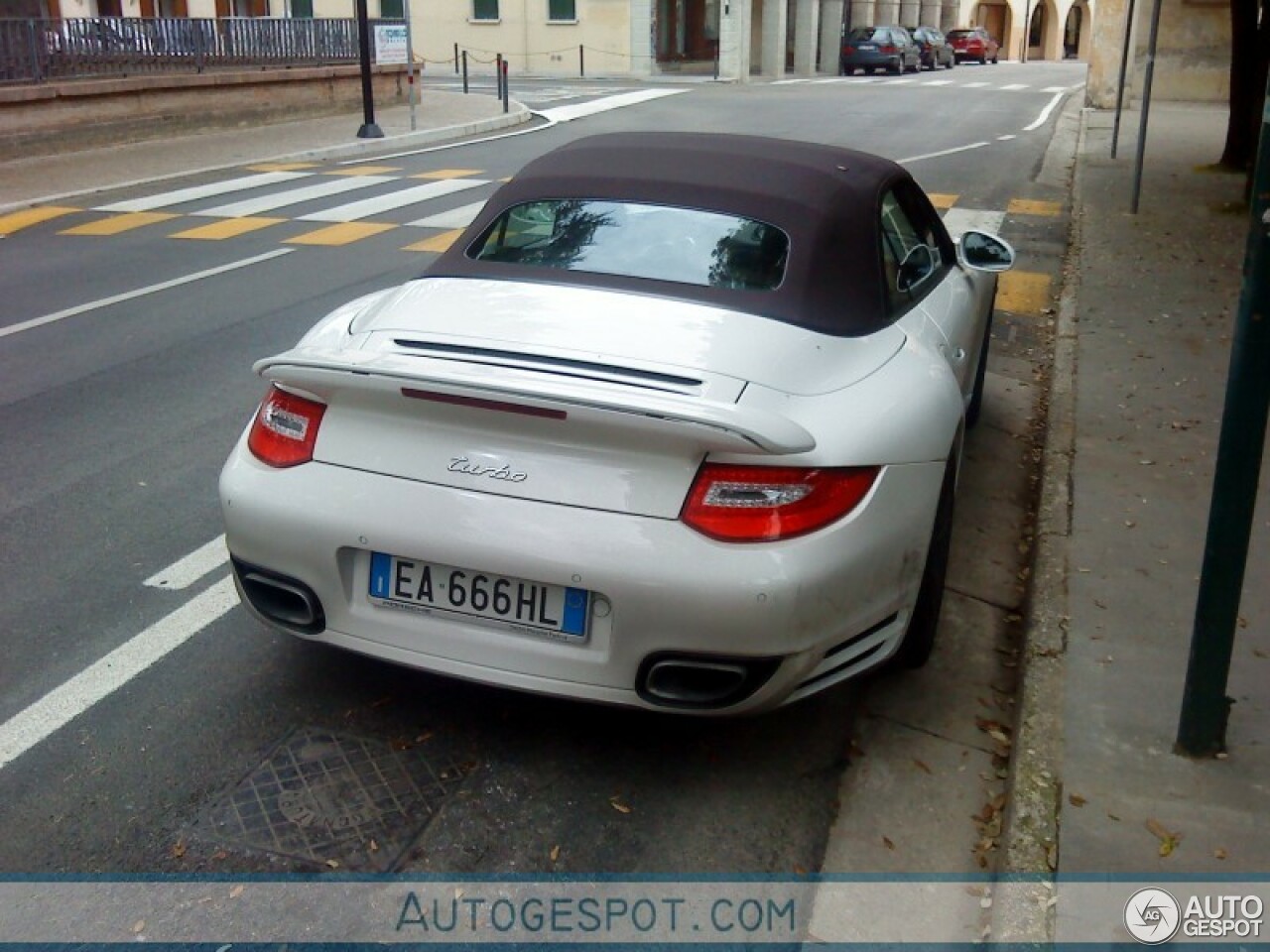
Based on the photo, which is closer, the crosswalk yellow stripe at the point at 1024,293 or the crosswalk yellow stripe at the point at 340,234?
the crosswalk yellow stripe at the point at 1024,293

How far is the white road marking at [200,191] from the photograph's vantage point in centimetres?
1501

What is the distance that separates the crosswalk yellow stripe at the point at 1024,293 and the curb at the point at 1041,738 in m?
3.76

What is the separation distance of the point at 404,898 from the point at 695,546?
1.10m

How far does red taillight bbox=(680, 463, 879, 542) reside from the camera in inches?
128

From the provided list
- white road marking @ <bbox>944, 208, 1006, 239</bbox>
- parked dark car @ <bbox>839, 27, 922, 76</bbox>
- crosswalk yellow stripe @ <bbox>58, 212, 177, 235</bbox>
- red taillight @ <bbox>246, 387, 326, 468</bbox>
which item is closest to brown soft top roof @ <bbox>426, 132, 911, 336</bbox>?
red taillight @ <bbox>246, 387, 326, 468</bbox>

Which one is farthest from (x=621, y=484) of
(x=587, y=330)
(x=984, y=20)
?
(x=984, y=20)

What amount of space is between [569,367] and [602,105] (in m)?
28.0

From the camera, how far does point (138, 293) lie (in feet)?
33.3

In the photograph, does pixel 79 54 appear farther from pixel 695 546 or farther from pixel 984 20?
pixel 984 20

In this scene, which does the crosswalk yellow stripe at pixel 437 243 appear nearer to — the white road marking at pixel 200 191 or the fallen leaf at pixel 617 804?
the white road marking at pixel 200 191

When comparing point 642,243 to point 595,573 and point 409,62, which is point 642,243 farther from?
point 409,62

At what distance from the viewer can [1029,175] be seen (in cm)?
1769

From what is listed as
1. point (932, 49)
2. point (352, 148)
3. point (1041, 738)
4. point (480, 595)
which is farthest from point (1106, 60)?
point (480, 595)

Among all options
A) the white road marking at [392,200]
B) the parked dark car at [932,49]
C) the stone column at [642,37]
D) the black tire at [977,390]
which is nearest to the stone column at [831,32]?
the parked dark car at [932,49]
